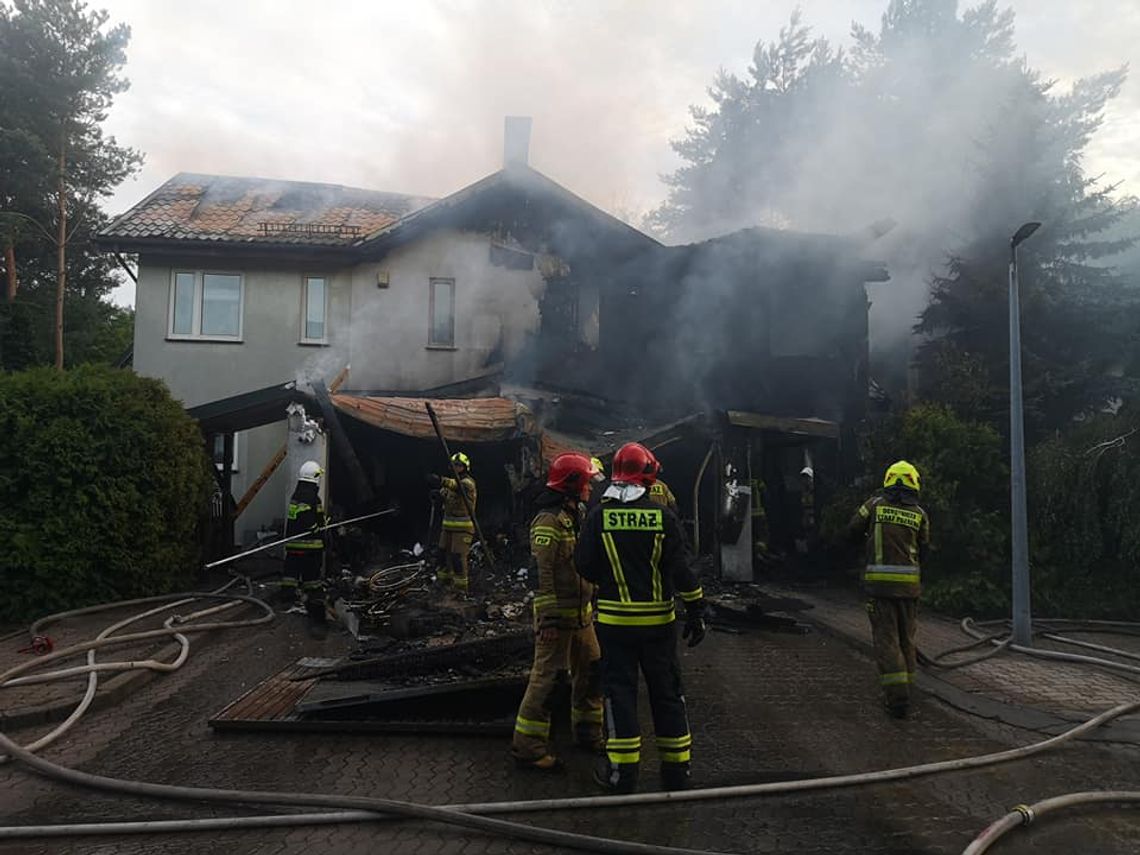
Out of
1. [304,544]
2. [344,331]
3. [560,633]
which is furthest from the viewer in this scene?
[344,331]

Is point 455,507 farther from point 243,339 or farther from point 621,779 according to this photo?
point 243,339

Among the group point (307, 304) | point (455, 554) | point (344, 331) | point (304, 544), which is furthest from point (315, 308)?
point (455, 554)

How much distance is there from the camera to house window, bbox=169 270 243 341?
13781mm

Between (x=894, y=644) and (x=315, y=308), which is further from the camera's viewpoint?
(x=315, y=308)

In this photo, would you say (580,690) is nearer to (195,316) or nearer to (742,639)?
(742,639)

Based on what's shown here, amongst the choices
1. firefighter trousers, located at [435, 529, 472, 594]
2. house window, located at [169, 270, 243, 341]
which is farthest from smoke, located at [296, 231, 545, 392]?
firefighter trousers, located at [435, 529, 472, 594]

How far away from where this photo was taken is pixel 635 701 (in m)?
3.83

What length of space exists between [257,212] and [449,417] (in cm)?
792

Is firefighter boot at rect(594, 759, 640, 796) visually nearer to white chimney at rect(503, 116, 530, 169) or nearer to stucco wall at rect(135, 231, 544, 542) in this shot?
stucco wall at rect(135, 231, 544, 542)

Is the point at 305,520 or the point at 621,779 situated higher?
the point at 305,520

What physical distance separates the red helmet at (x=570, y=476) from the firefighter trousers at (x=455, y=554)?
4.69 m

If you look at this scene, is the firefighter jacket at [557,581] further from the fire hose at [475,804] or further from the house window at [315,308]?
the house window at [315,308]

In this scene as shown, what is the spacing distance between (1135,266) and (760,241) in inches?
386

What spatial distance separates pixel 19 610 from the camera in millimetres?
7906
